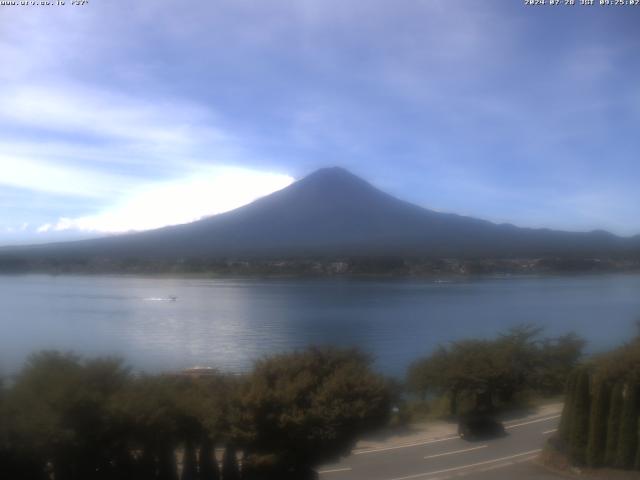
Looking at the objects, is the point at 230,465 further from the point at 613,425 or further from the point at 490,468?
the point at 613,425

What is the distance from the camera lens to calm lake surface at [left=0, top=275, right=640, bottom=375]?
52.6 ft

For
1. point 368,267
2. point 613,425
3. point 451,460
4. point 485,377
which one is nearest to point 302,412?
point 451,460

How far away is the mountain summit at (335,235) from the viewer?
107ft

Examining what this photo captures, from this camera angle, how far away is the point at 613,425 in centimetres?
768

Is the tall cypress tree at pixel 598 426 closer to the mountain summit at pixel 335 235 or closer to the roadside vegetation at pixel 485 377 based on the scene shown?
the roadside vegetation at pixel 485 377

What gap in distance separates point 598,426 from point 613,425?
165mm

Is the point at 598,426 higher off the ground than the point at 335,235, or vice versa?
the point at 335,235

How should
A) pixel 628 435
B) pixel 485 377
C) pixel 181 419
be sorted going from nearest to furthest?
pixel 181 419
pixel 628 435
pixel 485 377

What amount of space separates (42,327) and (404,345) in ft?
32.7

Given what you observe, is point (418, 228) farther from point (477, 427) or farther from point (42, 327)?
point (477, 427)

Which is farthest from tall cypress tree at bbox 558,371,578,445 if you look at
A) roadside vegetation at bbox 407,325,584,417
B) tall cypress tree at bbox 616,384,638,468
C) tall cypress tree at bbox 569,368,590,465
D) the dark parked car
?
roadside vegetation at bbox 407,325,584,417

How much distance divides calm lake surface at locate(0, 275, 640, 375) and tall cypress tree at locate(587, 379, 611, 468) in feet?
21.5

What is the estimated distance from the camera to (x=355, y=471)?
7316 millimetres

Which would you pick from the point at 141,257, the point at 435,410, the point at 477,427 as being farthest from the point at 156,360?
the point at 141,257
